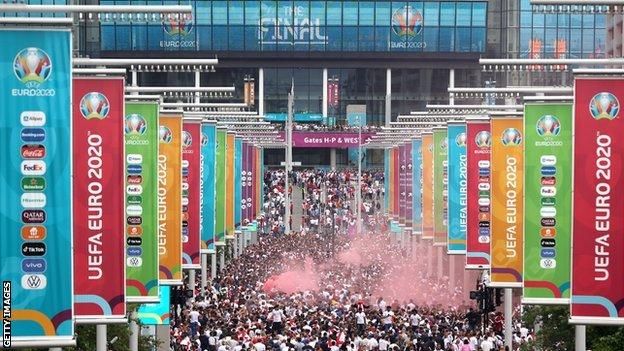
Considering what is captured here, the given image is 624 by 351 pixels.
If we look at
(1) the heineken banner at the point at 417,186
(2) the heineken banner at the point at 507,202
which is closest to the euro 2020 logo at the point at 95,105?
(2) the heineken banner at the point at 507,202

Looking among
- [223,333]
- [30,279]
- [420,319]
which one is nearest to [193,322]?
[223,333]

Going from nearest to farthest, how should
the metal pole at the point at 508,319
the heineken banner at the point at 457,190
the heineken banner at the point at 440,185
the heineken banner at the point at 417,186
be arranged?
the metal pole at the point at 508,319, the heineken banner at the point at 457,190, the heineken banner at the point at 440,185, the heineken banner at the point at 417,186

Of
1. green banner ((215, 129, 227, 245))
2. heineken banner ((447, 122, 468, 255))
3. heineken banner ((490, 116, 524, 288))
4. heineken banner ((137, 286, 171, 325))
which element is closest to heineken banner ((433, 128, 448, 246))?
heineken banner ((447, 122, 468, 255))

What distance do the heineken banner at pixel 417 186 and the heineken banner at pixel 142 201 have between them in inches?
1219

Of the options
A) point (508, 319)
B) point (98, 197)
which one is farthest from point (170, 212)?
point (508, 319)

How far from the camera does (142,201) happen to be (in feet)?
87.2

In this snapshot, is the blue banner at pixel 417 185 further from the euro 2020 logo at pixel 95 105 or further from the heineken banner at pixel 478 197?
the euro 2020 logo at pixel 95 105

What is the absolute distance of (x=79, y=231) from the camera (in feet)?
68.7

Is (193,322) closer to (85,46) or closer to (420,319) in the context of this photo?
(420,319)

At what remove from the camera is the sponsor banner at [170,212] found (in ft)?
100

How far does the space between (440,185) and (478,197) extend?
10.9 meters

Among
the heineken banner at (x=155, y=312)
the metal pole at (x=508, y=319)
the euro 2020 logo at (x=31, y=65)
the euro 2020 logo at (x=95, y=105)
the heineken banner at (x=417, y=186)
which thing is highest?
the euro 2020 logo at (x=31, y=65)

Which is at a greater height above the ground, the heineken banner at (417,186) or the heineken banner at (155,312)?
the heineken banner at (417,186)

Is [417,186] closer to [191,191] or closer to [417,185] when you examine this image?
[417,185]
